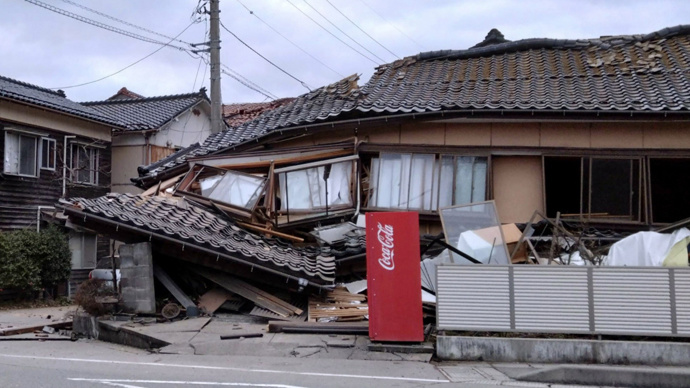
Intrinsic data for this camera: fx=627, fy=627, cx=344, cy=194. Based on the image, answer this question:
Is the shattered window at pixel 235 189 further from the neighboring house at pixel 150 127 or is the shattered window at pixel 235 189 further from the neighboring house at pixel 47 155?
the neighboring house at pixel 47 155

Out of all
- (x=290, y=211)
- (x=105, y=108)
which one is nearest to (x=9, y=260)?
(x=290, y=211)

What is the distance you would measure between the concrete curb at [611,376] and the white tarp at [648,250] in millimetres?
3245

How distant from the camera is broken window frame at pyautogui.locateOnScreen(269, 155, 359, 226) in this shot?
47.5 feet

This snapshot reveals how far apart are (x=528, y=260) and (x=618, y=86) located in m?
5.24

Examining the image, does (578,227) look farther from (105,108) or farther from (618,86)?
(105,108)

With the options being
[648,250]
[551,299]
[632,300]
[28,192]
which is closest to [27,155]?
[28,192]

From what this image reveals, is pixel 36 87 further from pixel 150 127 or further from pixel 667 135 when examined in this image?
pixel 667 135

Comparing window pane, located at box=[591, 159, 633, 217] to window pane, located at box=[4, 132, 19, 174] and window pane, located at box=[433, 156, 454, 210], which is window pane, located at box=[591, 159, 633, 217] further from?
window pane, located at box=[4, 132, 19, 174]

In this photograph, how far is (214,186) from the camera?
14.7m

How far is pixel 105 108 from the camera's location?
27828mm

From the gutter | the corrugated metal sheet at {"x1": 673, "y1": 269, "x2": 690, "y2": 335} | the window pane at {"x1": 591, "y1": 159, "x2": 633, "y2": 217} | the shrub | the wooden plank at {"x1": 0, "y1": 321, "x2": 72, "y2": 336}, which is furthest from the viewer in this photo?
the shrub

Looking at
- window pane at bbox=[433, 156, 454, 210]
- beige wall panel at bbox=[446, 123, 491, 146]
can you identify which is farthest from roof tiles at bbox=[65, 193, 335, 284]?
beige wall panel at bbox=[446, 123, 491, 146]

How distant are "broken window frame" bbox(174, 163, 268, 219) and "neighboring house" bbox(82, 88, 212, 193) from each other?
799 centimetres

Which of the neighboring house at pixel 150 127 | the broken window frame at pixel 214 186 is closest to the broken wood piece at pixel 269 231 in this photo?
the broken window frame at pixel 214 186
